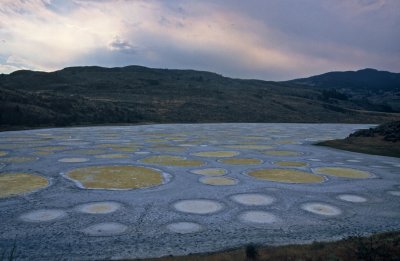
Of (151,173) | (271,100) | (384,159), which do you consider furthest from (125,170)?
(271,100)

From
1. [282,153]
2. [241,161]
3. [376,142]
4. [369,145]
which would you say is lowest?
[241,161]

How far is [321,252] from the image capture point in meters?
8.88

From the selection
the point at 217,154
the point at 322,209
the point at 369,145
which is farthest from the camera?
the point at 369,145

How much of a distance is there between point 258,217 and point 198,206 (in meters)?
2.33

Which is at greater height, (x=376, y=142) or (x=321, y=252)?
(x=376, y=142)

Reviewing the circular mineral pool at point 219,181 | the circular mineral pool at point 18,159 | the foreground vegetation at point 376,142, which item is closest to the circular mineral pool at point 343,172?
the circular mineral pool at point 219,181

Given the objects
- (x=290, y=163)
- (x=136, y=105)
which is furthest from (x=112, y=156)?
(x=136, y=105)

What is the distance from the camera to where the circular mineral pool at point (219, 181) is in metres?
17.0

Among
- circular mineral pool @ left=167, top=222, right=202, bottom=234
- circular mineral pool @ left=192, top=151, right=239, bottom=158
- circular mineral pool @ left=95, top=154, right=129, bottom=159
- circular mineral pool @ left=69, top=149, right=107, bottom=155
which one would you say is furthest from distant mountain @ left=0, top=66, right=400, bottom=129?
circular mineral pool @ left=167, top=222, right=202, bottom=234

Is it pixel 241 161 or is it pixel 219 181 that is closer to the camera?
pixel 219 181

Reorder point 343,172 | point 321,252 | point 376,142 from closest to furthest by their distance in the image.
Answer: point 321,252
point 343,172
point 376,142

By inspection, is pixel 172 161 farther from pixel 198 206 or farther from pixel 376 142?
pixel 376 142

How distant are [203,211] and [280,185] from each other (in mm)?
5498

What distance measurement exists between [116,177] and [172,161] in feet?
19.3
